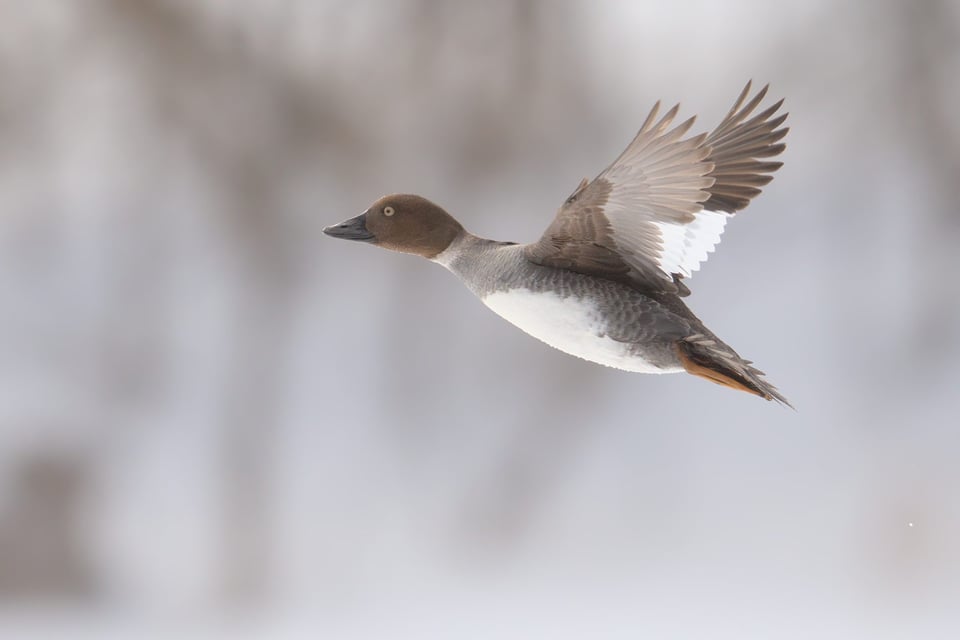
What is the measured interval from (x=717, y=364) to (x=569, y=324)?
14cm

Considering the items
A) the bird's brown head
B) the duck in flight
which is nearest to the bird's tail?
the duck in flight

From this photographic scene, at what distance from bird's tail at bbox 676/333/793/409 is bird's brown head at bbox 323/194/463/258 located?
0.28 metres

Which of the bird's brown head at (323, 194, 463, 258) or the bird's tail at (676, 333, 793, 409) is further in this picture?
the bird's brown head at (323, 194, 463, 258)

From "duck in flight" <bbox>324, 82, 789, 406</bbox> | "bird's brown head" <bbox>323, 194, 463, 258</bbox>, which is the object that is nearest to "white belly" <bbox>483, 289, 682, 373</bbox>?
"duck in flight" <bbox>324, 82, 789, 406</bbox>

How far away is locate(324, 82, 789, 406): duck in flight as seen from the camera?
97 centimetres

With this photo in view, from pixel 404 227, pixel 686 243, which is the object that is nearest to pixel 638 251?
pixel 686 243

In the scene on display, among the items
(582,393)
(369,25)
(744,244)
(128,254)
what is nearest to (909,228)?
(744,244)

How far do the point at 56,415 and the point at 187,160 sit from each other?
2.36ft

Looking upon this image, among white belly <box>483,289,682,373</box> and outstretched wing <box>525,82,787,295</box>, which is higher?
outstretched wing <box>525,82,787,295</box>

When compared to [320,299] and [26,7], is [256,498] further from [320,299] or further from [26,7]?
[26,7]

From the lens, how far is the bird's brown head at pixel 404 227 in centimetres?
109

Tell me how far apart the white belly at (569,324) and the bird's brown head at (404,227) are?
138 mm

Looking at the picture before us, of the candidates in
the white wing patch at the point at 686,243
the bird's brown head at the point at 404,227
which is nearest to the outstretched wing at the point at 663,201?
the white wing patch at the point at 686,243

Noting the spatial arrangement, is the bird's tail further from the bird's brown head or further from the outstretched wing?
the bird's brown head
